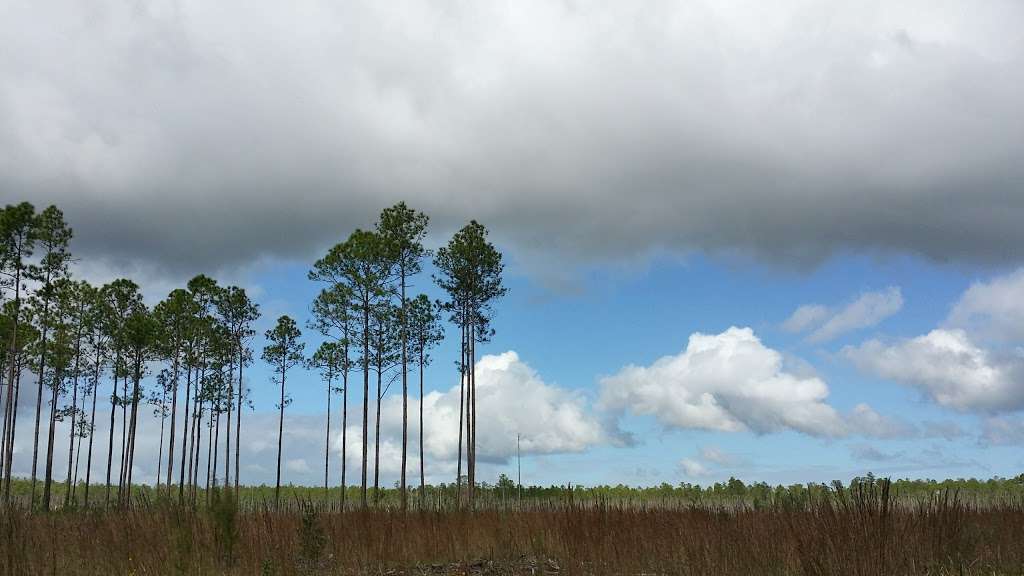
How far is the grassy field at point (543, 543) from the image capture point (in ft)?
22.4

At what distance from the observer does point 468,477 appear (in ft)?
109

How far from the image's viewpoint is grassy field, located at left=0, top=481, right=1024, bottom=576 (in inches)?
268

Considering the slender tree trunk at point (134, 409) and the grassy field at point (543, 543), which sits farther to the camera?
the slender tree trunk at point (134, 409)

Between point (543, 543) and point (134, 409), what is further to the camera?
point (134, 409)

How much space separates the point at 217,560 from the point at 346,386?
102 feet

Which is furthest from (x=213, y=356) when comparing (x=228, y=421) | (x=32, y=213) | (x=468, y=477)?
(x=468, y=477)

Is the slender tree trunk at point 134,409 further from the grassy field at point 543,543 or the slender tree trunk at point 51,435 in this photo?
the grassy field at point 543,543

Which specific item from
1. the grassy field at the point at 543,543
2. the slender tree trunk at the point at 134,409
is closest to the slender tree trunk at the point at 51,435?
the slender tree trunk at the point at 134,409

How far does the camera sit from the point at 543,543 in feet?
40.7

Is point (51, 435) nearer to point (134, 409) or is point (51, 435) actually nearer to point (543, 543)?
point (134, 409)

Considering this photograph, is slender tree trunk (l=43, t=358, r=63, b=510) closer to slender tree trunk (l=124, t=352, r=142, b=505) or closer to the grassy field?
slender tree trunk (l=124, t=352, r=142, b=505)

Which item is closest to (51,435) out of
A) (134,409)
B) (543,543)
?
(134,409)

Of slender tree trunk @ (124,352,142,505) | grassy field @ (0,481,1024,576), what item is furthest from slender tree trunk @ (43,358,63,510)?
grassy field @ (0,481,1024,576)

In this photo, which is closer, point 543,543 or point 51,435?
point 543,543
